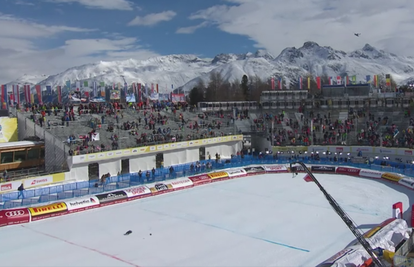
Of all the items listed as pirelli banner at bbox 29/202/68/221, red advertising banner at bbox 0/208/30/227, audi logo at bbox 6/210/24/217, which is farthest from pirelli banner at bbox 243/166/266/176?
audi logo at bbox 6/210/24/217

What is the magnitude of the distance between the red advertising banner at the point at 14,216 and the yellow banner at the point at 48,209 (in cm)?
39

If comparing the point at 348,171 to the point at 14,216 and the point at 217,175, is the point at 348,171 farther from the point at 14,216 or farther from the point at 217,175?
the point at 14,216

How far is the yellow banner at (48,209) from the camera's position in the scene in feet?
75.3

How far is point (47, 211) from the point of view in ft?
76.8

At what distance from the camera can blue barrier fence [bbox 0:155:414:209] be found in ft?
85.9

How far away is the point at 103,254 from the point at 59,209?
8.23 m

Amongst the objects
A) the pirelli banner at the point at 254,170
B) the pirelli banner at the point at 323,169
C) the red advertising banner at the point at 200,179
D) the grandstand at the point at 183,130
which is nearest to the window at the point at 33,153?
the grandstand at the point at 183,130

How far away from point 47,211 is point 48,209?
0.15 meters

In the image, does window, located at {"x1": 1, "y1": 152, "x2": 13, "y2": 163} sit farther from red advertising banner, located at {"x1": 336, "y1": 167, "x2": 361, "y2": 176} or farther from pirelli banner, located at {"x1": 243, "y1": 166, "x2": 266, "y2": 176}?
red advertising banner, located at {"x1": 336, "y1": 167, "x2": 361, "y2": 176}

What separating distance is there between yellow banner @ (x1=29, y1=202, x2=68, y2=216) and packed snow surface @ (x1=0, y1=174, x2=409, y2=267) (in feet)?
2.17

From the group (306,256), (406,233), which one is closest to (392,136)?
(406,233)

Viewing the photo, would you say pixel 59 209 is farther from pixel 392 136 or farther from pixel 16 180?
pixel 392 136

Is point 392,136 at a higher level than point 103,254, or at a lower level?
higher

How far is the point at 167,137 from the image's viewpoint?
41344 mm
